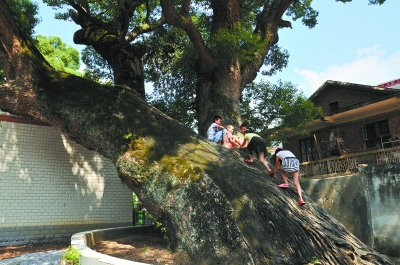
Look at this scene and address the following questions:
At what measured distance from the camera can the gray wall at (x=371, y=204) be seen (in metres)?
8.23

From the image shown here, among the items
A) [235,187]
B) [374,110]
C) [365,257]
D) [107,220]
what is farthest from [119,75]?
[374,110]

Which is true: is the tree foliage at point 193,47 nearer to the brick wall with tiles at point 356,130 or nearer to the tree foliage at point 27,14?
the tree foliage at point 27,14

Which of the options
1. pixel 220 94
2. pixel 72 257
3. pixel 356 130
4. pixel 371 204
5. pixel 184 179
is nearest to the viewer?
pixel 72 257

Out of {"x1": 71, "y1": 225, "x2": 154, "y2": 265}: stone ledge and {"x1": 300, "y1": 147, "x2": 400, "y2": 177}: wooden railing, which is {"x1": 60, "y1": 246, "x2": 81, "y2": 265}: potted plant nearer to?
{"x1": 71, "y1": 225, "x2": 154, "y2": 265}: stone ledge

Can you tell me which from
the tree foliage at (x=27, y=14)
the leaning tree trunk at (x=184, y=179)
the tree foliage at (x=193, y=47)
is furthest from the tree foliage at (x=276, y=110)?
the tree foliage at (x=27, y=14)

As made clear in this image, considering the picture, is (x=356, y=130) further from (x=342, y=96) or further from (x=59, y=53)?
(x=59, y=53)

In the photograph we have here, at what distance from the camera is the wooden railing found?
36.2 ft

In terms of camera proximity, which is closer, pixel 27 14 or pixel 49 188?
pixel 49 188

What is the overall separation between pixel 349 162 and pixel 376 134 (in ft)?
14.4

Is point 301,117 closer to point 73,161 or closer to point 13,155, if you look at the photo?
point 73,161

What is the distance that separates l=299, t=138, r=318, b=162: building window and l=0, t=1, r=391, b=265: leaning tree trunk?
42.6 ft

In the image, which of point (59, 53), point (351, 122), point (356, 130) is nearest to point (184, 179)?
point (356, 130)

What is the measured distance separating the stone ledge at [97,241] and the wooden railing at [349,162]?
7716mm

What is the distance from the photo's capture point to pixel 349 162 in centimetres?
1223
